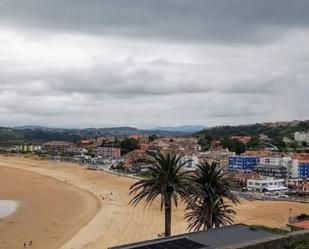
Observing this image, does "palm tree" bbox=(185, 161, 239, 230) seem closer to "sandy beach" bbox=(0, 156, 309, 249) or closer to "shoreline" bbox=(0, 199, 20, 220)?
"sandy beach" bbox=(0, 156, 309, 249)

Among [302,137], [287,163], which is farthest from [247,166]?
[302,137]

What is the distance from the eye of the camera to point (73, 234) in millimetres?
46031

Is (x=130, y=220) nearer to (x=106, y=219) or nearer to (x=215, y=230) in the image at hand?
(x=106, y=219)

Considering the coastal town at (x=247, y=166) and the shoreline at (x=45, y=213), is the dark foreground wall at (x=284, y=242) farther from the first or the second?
the shoreline at (x=45, y=213)

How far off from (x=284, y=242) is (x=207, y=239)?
2805 mm

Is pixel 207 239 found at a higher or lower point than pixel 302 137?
lower

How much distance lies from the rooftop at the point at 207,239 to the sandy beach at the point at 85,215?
74.2 feet

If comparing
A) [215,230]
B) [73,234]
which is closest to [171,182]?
[215,230]

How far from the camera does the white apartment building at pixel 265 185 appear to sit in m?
83.9

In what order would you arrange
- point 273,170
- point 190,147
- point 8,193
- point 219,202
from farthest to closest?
point 190,147, point 273,170, point 8,193, point 219,202

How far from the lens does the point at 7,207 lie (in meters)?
63.7

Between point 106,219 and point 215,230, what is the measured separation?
3677 centimetres

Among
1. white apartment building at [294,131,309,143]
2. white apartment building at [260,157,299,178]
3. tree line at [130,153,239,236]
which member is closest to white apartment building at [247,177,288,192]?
white apartment building at [260,157,299,178]

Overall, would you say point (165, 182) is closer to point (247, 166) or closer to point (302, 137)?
point (247, 166)
